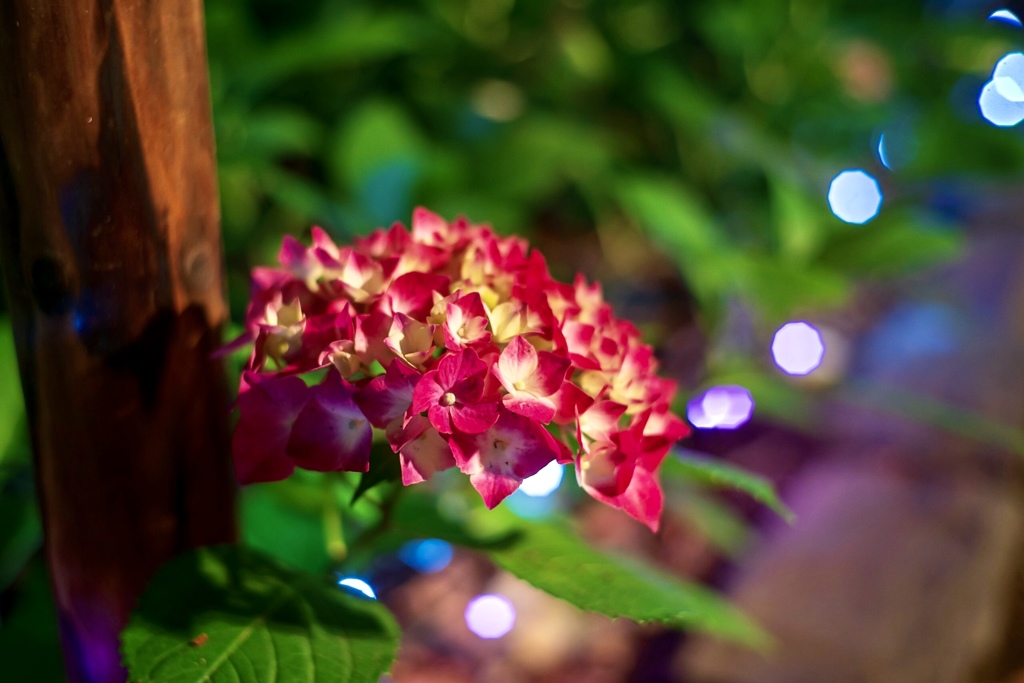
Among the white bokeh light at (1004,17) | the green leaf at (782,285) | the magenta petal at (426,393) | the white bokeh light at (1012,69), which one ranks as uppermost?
the white bokeh light at (1004,17)

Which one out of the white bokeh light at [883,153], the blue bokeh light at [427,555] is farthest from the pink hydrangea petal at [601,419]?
the white bokeh light at [883,153]

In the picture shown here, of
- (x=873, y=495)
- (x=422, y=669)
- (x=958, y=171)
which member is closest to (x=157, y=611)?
(x=422, y=669)

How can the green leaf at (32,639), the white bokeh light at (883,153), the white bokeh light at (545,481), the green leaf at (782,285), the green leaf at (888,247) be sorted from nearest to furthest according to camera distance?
1. the green leaf at (32,639)
2. the white bokeh light at (545,481)
3. the green leaf at (782,285)
4. the green leaf at (888,247)
5. the white bokeh light at (883,153)

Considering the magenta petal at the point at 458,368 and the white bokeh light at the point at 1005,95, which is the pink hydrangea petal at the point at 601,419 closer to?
the magenta petal at the point at 458,368

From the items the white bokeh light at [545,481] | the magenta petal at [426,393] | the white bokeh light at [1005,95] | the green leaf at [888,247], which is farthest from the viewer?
the white bokeh light at [1005,95]

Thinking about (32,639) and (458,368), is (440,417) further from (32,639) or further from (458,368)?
(32,639)

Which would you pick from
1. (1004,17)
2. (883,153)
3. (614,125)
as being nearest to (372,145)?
(614,125)

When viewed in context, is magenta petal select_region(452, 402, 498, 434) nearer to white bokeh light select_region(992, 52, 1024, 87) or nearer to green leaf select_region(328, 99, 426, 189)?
green leaf select_region(328, 99, 426, 189)
